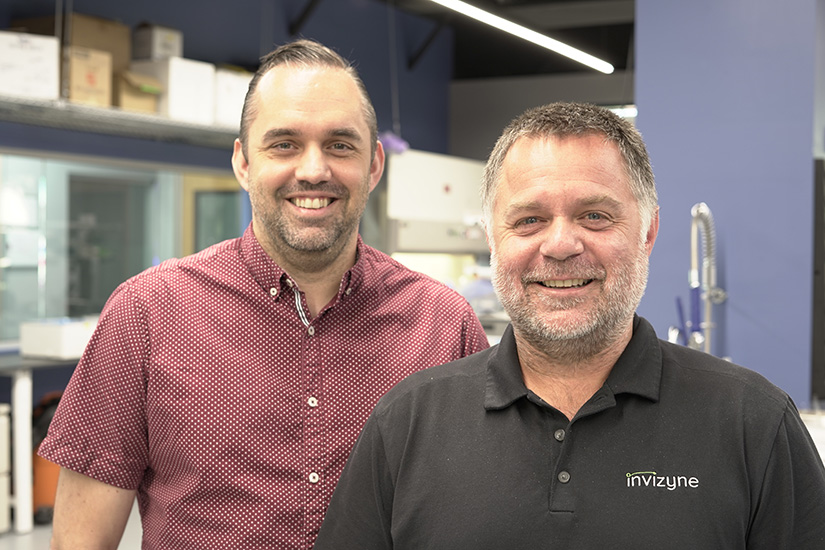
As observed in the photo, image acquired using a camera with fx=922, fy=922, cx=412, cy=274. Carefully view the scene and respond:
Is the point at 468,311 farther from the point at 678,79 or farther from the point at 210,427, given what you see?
the point at 678,79

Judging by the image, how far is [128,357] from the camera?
156cm

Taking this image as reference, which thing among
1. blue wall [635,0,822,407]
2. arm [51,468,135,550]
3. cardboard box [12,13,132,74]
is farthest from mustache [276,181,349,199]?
cardboard box [12,13,132,74]

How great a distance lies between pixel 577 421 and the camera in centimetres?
122

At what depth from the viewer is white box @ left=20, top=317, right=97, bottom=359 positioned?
4867 mm

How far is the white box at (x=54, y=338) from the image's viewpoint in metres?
4.87

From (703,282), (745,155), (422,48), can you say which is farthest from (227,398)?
(422,48)

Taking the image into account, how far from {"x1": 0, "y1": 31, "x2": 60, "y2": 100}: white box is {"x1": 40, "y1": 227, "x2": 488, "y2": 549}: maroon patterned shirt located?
3440 mm

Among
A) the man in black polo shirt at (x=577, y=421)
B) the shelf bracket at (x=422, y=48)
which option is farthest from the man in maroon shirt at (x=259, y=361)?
the shelf bracket at (x=422, y=48)

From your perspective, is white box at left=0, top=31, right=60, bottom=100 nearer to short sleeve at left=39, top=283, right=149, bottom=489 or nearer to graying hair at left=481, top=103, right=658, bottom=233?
short sleeve at left=39, top=283, right=149, bottom=489

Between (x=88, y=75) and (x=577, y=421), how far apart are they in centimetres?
445

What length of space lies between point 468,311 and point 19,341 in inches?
175

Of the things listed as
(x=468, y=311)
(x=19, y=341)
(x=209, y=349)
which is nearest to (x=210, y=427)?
(x=209, y=349)

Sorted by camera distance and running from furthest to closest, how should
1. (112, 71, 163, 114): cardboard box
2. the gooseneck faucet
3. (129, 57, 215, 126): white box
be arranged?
(129, 57, 215, 126): white box → (112, 71, 163, 114): cardboard box → the gooseneck faucet

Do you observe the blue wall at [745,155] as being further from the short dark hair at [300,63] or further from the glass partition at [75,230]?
the glass partition at [75,230]
